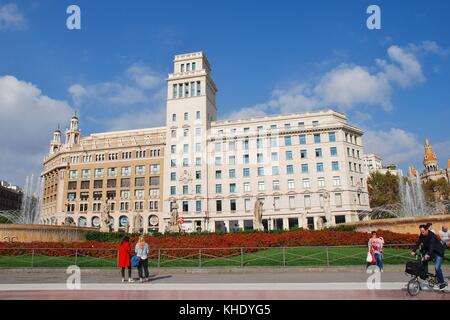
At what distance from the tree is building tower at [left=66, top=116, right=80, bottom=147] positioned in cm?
6763

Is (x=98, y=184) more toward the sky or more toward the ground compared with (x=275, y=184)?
more toward the sky

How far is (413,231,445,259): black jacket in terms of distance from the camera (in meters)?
9.88

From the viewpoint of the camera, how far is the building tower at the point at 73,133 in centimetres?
8556

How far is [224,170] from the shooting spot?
62.3 metres

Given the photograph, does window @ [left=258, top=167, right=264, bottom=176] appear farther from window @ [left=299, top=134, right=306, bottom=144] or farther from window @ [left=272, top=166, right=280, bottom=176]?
window @ [left=299, top=134, right=306, bottom=144]

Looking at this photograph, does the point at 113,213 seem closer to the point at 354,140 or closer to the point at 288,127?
the point at 288,127

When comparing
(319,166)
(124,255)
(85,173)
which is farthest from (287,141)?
(124,255)

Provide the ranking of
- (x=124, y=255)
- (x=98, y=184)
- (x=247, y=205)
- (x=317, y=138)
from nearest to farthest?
(x=124, y=255) < (x=317, y=138) < (x=247, y=205) < (x=98, y=184)

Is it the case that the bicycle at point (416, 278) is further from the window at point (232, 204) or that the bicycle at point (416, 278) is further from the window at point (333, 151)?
the window at point (232, 204)

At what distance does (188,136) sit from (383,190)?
127 feet

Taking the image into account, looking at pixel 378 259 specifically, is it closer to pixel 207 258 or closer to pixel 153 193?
pixel 207 258

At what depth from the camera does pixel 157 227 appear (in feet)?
217

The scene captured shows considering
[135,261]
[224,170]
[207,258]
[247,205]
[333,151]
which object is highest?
[333,151]
